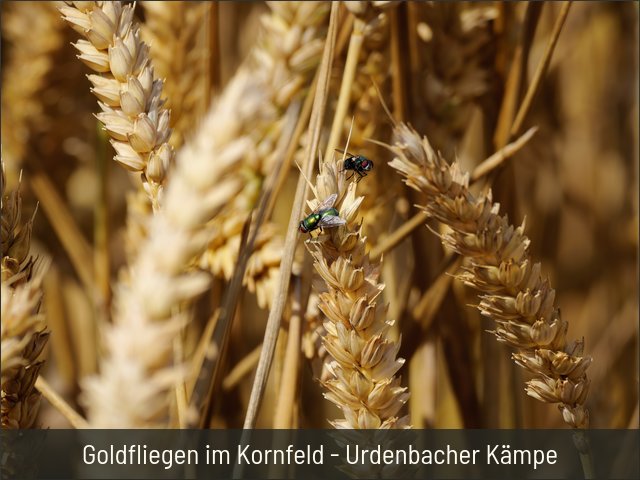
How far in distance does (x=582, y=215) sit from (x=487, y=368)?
534 millimetres

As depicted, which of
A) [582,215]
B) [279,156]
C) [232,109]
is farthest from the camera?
[582,215]

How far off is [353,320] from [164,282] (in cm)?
18

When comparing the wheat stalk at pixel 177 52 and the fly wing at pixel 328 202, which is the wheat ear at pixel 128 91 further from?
the wheat stalk at pixel 177 52

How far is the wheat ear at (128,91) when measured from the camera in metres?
0.43

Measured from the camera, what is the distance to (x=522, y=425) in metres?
0.79

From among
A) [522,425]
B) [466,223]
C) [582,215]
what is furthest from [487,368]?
[582,215]

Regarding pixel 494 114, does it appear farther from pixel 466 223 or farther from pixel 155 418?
pixel 155 418

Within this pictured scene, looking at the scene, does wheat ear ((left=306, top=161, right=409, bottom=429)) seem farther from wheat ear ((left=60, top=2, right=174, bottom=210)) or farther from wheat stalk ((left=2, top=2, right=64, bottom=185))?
wheat stalk ((left=2, top=2, right=64, bottom=185))

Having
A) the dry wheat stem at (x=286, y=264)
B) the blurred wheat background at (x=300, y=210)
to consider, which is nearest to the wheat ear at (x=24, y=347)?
the blurred wheat background at (x=300, y=210)

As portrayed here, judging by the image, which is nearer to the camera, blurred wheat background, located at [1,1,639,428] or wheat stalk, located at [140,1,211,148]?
blurred wheat background, located at [1,1,639,428]

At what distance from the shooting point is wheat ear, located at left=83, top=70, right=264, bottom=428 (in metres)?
0.24

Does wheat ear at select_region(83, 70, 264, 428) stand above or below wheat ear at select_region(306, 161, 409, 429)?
above
